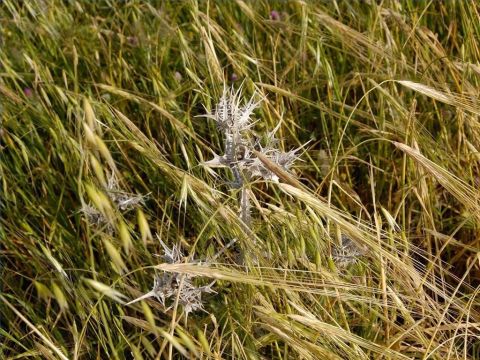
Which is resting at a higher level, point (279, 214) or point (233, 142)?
point (233, 142)

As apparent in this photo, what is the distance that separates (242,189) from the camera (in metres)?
0.90

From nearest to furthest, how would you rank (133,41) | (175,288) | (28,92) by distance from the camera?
(175,288)
(28,92)
(133,41)

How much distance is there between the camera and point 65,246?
1.13m

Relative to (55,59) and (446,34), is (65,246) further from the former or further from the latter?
(446,34)

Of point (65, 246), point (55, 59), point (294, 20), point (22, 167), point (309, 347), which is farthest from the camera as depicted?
point (294, 20)

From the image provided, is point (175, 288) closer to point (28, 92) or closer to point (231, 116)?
point (231, 116)

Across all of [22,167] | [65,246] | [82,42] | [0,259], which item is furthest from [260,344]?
[82,42]

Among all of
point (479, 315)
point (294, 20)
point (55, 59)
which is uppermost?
point (55, 59)

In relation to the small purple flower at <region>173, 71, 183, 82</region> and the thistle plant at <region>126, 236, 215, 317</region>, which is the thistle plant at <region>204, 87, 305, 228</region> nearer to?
the thistle plant at <region>126, 236, 215, 317</region>

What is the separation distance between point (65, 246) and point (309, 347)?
1.53ft

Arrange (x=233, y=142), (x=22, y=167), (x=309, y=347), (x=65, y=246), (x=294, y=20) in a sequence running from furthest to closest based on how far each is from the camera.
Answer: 1. (x=294, y=20)
2. (x=22, y=167)
3. (x=65, y=246)
4. (x=233, y=142)
5. (x=309, y=347)

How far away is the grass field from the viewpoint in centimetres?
87

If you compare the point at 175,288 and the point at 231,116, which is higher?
the point at 231,116

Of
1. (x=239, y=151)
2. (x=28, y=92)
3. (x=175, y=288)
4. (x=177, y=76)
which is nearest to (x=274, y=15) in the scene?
(x=177, y=76)
